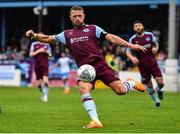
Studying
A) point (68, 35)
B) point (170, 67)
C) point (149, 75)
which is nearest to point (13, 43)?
point (170, 67)

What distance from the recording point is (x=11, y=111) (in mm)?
18109

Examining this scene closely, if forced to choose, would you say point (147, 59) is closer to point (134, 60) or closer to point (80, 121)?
point (134, 60)

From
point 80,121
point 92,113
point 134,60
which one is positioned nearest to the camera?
point 92,113

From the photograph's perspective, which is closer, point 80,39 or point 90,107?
point 90,107

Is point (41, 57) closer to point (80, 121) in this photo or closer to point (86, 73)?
point (80, 121)

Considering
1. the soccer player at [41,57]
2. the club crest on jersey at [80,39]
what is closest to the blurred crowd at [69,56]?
the soccer player at [41,57]

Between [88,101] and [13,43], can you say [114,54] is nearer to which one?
[13,43]

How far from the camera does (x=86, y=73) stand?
1362 cm

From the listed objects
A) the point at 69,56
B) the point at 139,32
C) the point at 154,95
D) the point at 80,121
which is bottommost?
the point at 80,121

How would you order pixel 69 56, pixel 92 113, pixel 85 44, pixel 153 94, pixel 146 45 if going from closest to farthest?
pixel 92 113 → pixel 85 44 → pixel 153 94 → pixel 146 45 → pixel 69 56

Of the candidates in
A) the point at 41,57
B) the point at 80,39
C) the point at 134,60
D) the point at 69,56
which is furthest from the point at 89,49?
the point at 69,56

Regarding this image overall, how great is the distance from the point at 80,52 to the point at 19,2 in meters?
31.2

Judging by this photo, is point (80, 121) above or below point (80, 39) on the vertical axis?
below

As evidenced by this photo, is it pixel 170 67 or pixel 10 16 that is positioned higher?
pixel 10 16
